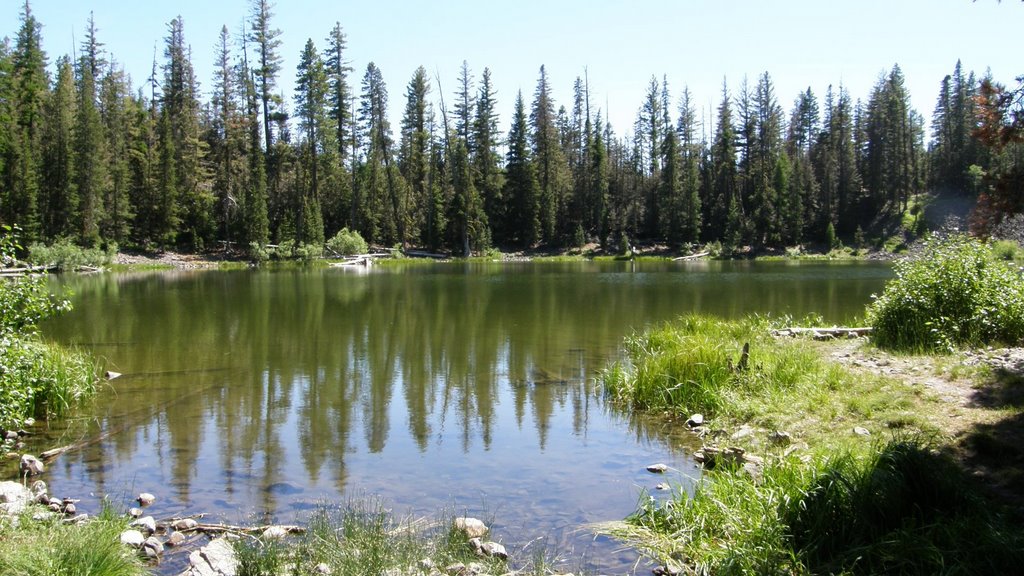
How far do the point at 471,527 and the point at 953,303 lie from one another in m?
10.6

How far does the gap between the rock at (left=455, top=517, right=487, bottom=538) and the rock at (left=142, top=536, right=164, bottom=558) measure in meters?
2.32

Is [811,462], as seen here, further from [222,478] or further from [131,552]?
[222,478]

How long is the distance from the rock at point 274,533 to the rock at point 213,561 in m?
0.26

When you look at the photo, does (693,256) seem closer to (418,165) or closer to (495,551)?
(418,165)

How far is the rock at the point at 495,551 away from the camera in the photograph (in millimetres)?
5535

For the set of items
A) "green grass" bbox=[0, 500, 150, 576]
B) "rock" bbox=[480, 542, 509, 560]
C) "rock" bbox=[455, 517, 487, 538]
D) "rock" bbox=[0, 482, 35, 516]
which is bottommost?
"rock" bbox=[480, 542, 509, 560]

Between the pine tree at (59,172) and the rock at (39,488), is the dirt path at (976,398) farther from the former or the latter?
the pine tree at (59,172)

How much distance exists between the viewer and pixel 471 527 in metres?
5.93

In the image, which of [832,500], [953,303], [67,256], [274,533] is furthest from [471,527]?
[67,256]

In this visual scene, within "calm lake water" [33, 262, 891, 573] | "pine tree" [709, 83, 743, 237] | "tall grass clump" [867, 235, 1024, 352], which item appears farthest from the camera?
"pine tree" [709, 83, 743, 237]

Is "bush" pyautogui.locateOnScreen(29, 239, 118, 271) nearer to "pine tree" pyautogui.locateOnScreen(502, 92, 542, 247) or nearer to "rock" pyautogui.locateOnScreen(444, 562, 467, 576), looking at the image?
"pine tree" pyautogui.locateOnScreen(502, 92, 542, 247)

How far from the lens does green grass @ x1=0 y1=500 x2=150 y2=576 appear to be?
14.1 ft

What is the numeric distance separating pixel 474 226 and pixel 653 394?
54315 mm

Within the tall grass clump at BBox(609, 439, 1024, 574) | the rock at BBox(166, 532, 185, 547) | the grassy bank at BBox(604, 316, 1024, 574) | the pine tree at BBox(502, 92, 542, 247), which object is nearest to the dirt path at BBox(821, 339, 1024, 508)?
the grassy bank at BBox(604, 316, 1024, 574)
